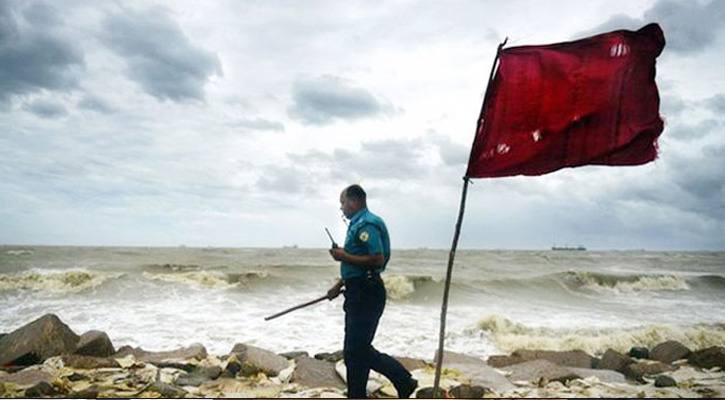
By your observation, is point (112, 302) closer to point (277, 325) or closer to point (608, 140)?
point (277, 325)

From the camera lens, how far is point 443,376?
696cm

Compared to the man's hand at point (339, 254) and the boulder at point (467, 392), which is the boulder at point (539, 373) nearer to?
the boulder at point (467, 392)

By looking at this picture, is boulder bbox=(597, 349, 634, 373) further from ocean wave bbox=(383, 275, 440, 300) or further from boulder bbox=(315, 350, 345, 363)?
ocean wave bbox=(383, 275, 440, 300)

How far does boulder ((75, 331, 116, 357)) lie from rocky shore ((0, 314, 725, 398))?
0.01 m

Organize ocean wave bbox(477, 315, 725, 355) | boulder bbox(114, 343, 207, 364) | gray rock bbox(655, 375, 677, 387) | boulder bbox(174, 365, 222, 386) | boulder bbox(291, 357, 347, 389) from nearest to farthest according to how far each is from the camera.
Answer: boulder bbox(291, 357, 347, 389) → boulder bbox(174, 365, 222, 386) → gray rock bbox(655, 375, 677, 387) → boulder bbox(114, 343, 207, 364) → ocean wave bbox(477, 315, 725, 355)

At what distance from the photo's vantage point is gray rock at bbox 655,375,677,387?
23.2 ft

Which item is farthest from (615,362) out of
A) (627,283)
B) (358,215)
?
(627,283)

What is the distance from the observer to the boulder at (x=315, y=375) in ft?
21.5

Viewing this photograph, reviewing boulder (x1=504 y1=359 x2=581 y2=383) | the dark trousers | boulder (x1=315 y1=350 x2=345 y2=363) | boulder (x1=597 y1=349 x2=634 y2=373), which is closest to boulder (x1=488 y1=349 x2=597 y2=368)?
boulder (x1=597 y1=349 x2=634 y2=373)

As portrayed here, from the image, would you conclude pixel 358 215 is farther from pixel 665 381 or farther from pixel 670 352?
pixel 670 352

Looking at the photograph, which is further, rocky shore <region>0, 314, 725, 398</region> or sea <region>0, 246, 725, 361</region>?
sea <region>0, 246, 725, 361</region>

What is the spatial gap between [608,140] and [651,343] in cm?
1106

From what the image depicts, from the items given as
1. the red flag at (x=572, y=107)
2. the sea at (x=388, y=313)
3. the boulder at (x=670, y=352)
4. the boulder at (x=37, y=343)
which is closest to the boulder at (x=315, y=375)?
the sea at (x=388, y=313)

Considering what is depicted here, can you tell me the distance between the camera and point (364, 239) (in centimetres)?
466
